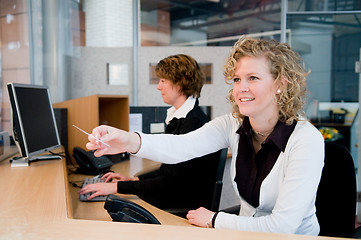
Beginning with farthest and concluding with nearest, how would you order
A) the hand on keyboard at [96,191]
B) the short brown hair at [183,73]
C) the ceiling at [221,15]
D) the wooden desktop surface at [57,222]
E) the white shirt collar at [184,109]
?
the ceiling at [221,15] < the short brown hair at [183,73] < the white shirt collar at [184,109] < the hand on keyboard at [96,191] < the wooden desktop surface at [57,222]

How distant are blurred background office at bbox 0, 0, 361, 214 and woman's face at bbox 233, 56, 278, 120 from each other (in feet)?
9.60

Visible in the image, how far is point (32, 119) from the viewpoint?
1886mm

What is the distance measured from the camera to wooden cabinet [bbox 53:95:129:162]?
90.0 inches

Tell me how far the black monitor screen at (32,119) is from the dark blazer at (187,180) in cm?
64

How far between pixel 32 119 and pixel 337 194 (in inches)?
60.1

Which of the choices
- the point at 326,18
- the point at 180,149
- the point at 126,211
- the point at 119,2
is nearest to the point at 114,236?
the point at 126,211

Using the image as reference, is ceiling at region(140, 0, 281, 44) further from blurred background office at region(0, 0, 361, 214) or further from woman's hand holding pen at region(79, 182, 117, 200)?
woman's hand holding pen at region(79, 182, 117, 200)

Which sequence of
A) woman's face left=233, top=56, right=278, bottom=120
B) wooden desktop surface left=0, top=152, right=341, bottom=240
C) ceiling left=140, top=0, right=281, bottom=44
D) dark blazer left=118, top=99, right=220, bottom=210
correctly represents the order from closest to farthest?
wooden desktop surface left=0, top=152, right=341, bottom=240, woman's face left=233, top=56, right=278, bottom=120, dark blazer left=118, top=99, right=220, bottom=210, ceiling left=140, top=0, right=281, bottom=44

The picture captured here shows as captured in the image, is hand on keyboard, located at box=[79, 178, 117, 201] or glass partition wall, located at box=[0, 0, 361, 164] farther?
glass partition wall, located at box=[0, 0, 361, 164]

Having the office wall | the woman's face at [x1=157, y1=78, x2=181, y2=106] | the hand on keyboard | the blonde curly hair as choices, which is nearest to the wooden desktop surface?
the hand on keyboard

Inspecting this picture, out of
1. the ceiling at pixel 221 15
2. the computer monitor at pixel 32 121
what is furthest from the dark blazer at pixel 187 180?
A: the ceiling at pixel 221 15

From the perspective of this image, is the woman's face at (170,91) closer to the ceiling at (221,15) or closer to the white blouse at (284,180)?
the white blouse at (284,180)

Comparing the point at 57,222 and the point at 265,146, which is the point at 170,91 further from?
the point at 57,222

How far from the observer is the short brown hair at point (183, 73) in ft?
6.63
